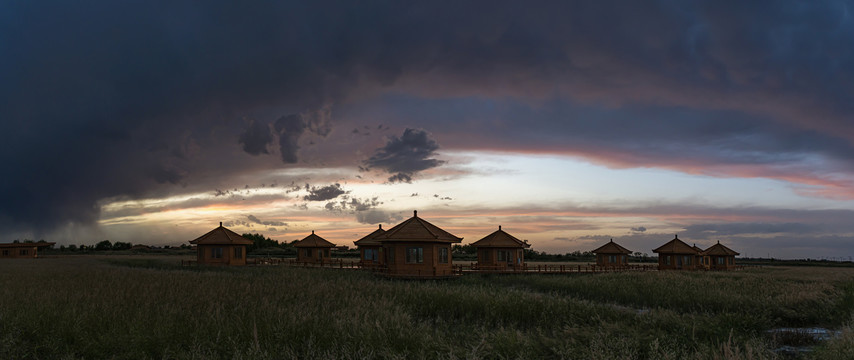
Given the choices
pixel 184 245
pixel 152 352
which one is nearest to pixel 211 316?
pixel 152 352

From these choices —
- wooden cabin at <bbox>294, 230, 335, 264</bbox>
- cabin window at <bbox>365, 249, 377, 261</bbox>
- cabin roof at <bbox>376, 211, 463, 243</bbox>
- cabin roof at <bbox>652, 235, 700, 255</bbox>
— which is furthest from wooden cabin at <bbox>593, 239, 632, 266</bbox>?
wooden cabin at <bbox>294, 230, 335, 264</bbox>

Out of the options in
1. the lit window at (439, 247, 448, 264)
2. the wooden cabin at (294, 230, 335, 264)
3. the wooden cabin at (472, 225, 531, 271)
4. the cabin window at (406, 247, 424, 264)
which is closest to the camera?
the cabin window at (406, 247, 424, 264)

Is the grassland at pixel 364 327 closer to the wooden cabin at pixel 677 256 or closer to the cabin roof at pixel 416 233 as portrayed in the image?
the cabin roof at pixel 416 233

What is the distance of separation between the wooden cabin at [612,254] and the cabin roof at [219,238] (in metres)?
38.5

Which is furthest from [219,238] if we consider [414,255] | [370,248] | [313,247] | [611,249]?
[611,249]

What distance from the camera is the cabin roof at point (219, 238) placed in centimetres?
4975

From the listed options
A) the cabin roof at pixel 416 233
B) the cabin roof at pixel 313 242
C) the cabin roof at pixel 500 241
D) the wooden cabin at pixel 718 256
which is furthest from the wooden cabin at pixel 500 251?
the wooden cabin at pixel 718 256

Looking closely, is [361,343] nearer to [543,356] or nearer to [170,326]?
[543,356]

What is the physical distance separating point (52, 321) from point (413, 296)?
38.9 ft

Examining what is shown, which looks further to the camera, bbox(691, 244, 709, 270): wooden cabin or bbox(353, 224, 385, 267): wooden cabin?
bbox(691, 244, 709, 270): wooden cabin

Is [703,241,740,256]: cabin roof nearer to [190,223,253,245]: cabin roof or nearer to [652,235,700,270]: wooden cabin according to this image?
[652,235,700,270]: wooden cabin

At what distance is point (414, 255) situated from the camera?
34938 mm

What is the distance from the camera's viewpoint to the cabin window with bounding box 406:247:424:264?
114 ft

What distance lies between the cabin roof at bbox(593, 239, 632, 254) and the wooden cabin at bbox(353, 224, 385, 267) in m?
25.0
